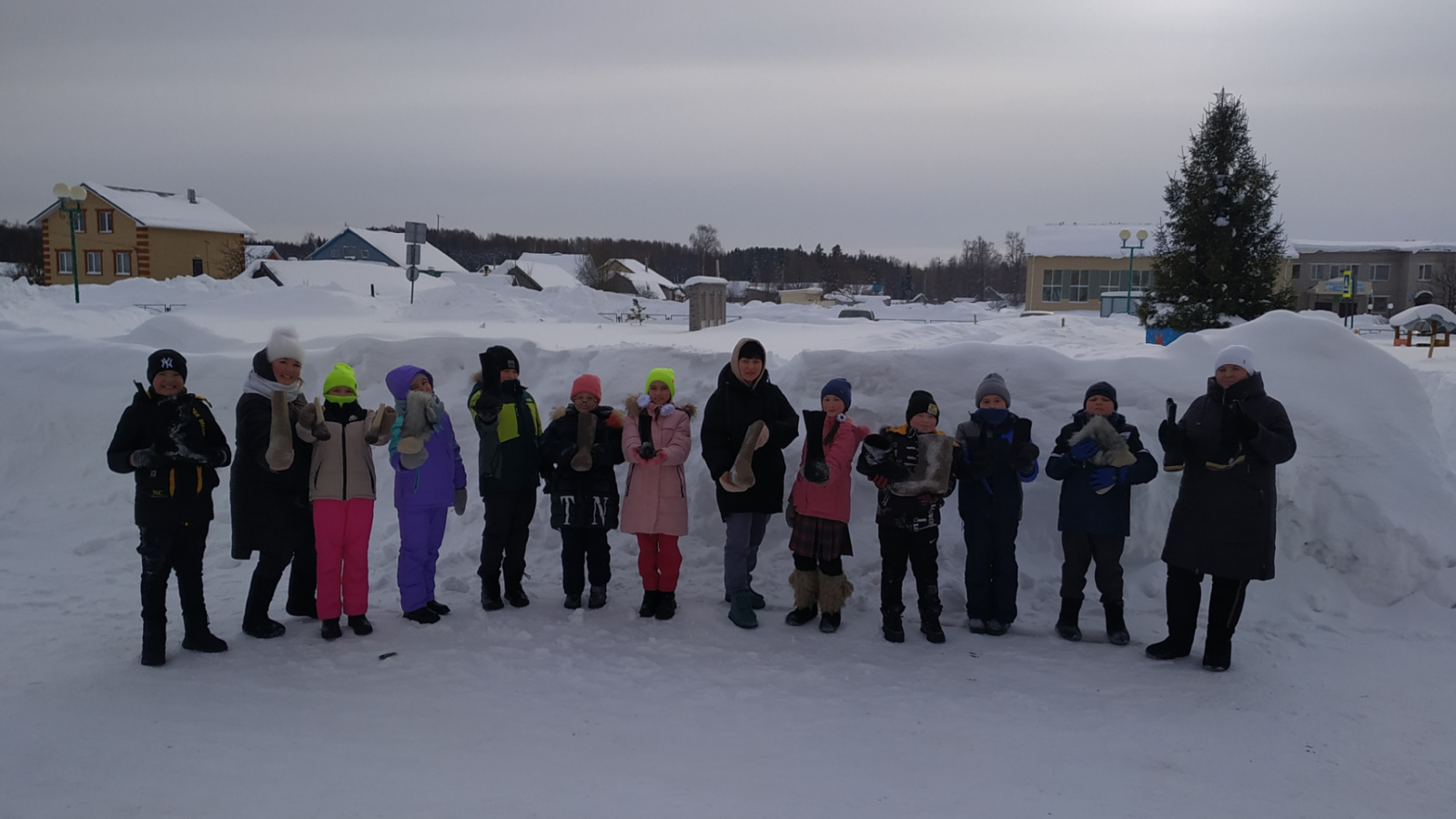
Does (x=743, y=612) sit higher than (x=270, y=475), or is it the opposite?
(x=270, y=475)

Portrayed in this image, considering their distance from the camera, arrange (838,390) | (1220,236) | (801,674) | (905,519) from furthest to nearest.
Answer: (1220,236) → (838,390) → (905,519) → (801,674)

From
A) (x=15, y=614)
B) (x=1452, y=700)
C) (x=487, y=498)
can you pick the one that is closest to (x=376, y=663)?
(x=487, y=498)

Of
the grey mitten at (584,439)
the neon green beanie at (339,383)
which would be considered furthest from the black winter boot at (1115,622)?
the neon green beanie at (339,383)

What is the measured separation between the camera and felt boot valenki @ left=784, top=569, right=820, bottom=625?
18.4ft

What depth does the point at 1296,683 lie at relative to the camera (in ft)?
15.4

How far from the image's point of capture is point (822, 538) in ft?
18.2

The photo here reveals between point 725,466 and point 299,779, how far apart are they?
293 cm

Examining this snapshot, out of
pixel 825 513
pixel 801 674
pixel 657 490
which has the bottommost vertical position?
pixel 801 674

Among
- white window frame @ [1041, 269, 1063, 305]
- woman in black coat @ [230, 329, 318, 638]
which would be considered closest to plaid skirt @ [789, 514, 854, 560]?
woman in black coat @ [230, 329, 318, 638]

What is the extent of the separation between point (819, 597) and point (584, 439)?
6.09 feet

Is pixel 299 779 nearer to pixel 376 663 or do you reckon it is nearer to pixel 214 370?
pixel 376 663

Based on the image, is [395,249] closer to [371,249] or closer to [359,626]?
[371,249]

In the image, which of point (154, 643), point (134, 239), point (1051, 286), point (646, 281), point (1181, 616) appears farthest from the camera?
A: point (646, 281)

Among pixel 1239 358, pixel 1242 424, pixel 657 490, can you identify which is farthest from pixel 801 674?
pixel 1239 358
